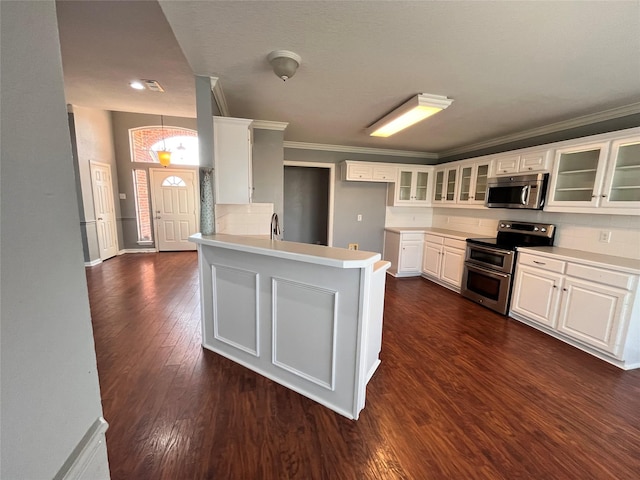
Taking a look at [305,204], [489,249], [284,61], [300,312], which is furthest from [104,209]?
[489,249]

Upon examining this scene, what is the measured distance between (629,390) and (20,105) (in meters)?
3.71

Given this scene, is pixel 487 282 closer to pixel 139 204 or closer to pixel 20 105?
pixel 20 105

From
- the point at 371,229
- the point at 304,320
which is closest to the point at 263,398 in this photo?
the point at 304,320

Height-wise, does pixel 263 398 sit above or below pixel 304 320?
below

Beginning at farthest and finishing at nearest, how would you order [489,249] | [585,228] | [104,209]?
[104,209]
[489,249]
[585,228]

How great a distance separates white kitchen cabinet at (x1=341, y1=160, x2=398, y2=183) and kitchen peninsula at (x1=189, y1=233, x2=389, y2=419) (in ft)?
10.3

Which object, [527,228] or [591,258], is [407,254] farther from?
[591,258]

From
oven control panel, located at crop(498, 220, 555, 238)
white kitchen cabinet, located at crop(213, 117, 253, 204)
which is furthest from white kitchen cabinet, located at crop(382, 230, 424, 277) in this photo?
white kitchen cabinet, located at crop(213, 117, 253, 204)

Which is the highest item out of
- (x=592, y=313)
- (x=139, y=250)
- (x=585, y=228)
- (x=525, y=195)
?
(x=525, y=195)

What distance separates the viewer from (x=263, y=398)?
1893mm

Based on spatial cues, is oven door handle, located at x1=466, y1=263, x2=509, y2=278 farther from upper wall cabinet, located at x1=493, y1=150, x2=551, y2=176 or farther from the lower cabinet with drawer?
upper wall cabinet, located at x1=493, y1=150, x2=551, y2=176

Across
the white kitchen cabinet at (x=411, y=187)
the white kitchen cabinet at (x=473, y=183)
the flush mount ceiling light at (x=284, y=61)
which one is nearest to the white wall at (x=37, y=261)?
the flush mount ceiling light at (x=284, y=61)

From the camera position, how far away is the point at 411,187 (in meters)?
5.20

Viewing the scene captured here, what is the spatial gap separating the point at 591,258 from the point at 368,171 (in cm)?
326
